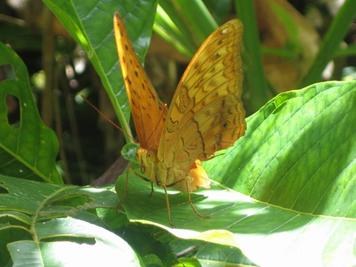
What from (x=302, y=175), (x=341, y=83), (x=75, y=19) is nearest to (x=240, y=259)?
(x=302, y=175)

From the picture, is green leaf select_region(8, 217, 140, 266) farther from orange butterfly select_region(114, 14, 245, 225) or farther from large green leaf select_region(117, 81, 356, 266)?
orange butterfly select_region(114, 14, 245, 225)

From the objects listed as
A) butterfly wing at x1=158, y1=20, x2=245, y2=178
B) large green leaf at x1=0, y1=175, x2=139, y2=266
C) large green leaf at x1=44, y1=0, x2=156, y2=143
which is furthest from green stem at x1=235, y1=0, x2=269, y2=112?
large green leaf at x1=0, y1=175, x2=139, y2=266

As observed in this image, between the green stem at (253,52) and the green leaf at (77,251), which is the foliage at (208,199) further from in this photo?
the green stem at (253,52)

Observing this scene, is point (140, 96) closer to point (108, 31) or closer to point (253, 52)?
point (108, 31)

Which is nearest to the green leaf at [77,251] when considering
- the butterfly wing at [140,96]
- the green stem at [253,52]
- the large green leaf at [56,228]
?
the large green leaf at [56,228]

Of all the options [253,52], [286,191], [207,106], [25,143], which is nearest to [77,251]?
[286,191]

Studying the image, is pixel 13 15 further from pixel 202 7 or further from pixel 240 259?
pixel 240 259

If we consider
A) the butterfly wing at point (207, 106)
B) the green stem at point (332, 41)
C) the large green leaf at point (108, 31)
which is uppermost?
the large green leaf at point (108, 31)
